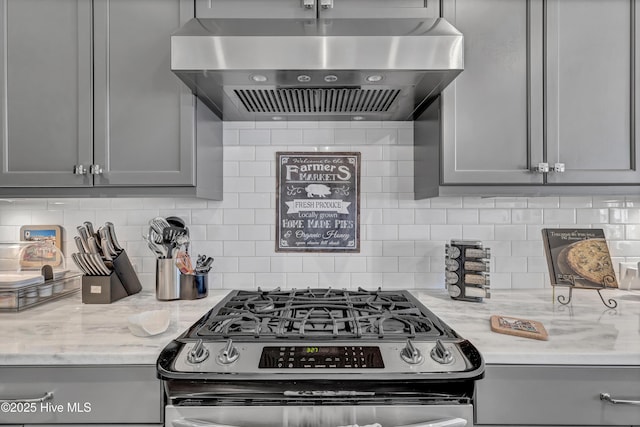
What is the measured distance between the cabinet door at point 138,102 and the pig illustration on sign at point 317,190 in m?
0.60

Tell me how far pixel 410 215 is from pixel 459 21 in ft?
2.90

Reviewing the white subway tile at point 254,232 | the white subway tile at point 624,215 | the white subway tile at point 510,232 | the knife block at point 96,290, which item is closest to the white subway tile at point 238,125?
the white subway tile at point 254,232

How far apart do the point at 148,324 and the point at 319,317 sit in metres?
0.57

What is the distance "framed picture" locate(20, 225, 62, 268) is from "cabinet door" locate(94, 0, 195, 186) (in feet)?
2.03

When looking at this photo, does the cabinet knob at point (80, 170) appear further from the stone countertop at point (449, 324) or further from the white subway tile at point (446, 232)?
the white subway tile at point (446, 232)

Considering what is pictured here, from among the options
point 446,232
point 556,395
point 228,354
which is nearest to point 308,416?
point 228,354

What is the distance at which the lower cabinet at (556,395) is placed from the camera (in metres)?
1.05

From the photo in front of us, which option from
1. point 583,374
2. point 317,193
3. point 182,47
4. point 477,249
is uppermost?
point 182,47

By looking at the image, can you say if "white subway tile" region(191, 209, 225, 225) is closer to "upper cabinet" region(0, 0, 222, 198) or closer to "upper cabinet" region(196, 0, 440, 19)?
"upper cabinet" region(0, 0, 222, 198)

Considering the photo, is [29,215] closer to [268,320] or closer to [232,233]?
[232,233]

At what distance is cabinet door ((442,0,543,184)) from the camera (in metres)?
1.46

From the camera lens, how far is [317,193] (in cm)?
185

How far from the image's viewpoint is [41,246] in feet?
5.82

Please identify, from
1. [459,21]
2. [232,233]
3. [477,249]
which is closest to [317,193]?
[232,233]
